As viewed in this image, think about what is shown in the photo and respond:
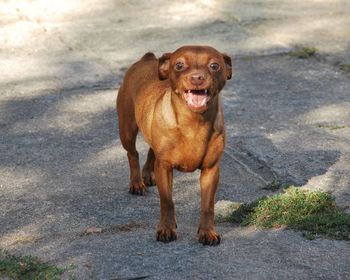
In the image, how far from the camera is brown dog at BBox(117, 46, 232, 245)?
17.6 feet

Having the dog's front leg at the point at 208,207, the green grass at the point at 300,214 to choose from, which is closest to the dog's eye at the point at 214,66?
the dog's front leg at the point at 208,207

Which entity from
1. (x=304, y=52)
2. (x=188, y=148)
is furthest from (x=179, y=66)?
(x=304, y=52)

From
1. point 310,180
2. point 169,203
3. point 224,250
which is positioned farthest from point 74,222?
point 310,180

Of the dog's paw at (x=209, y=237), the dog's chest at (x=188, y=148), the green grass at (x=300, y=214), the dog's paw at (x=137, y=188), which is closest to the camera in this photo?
the dog's paw at (x=209, y=237)

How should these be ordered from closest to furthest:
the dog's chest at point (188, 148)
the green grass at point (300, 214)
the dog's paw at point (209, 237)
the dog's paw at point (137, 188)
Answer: the dog's paw at point (209, 237) → the dog's chest at point (188, 148) → the green grass at point (300, 214) → the dog's paw at point (137, 188)

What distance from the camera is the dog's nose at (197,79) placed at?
17.1 ft

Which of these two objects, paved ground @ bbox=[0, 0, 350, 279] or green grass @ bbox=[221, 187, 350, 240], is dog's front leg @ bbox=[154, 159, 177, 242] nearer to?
paved ground @ bbox=[0, 0, 350, 279]

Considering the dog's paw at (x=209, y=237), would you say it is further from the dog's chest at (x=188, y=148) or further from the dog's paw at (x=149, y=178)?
the dog's paw at (x=149, y=178)

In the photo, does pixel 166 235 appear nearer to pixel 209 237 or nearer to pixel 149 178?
pixel 209 237

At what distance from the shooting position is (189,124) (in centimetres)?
560

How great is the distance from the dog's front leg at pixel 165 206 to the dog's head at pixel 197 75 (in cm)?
51

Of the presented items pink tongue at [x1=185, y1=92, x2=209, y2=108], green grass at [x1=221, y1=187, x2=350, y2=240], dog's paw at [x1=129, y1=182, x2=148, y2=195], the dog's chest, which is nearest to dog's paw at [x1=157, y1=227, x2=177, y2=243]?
the dog's chest

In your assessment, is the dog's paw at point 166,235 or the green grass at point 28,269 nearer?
the green grass at point 28,269

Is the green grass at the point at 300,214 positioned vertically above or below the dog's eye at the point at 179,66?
below
